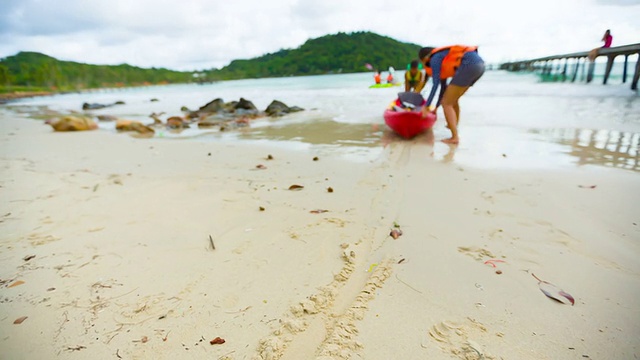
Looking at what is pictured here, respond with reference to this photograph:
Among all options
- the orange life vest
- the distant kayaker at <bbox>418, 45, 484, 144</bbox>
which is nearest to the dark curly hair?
the distant kayaker at <bbox>418, 45, 484, 144</bbox>

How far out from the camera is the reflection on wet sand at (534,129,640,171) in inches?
174

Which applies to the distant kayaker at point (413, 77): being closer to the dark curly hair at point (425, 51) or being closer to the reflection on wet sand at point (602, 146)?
the dark curly hair at point (425, 51)

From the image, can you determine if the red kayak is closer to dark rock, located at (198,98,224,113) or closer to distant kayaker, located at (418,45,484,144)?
distant kayaker, located at (418,45,484,144)

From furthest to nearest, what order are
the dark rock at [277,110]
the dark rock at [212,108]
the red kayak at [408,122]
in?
the dark rock at [212,108]
the dark rock at [277,110]
the red kayak at [408,122]

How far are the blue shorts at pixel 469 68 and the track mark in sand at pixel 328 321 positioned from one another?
5.33 meters

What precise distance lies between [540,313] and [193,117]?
13.4 meters

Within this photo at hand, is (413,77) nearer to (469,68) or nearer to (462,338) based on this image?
(469,68)

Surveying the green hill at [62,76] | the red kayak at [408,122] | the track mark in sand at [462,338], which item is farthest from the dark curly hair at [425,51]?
the green hill at [62,76]

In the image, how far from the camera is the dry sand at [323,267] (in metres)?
1.63

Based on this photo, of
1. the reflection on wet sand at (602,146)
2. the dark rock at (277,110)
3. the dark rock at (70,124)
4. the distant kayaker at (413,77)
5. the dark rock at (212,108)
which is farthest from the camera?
the dark rock at (212,108)

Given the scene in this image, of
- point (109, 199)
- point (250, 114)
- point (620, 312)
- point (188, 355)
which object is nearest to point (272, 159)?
point (109, 199)

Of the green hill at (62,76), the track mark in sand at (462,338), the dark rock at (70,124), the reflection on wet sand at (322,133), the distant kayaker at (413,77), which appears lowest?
the track mark in sand at (462,338)

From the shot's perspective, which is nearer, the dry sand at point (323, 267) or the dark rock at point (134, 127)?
the dry sand at point (323, 267)

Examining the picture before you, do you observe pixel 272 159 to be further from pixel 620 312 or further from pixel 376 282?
pixel 620 312
